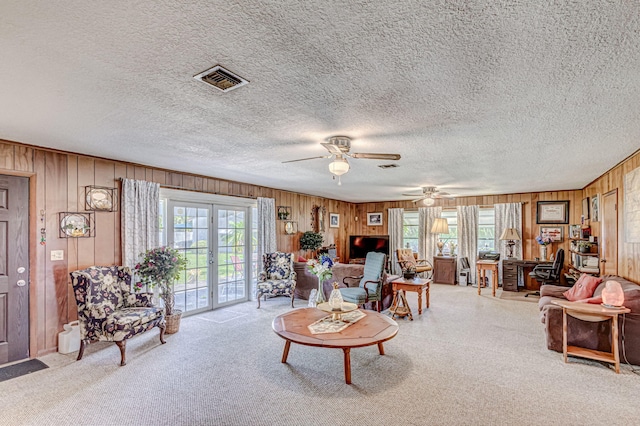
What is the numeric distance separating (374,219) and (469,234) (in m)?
2.76

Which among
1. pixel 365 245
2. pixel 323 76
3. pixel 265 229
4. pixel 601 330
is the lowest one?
pixel 601 330

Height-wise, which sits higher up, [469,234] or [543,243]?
[469,234]

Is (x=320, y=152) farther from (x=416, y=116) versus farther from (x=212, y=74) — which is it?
(x=212, y=74)

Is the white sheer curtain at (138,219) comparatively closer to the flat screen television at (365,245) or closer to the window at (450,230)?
the flat screen television at (365,245)

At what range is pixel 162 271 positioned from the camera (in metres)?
4.19

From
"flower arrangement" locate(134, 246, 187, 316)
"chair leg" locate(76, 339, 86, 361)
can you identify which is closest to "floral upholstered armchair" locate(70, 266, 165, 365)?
"chair leg" locate(76, 339, 86, 361)

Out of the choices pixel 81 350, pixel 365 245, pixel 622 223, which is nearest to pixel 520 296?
pixel 622 223

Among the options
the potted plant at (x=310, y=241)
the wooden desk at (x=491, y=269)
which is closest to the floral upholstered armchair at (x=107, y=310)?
the potted plant at (x=310, y=241)

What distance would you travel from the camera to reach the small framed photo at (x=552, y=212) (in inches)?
289

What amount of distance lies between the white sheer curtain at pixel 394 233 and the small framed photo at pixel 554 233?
11.3 ft

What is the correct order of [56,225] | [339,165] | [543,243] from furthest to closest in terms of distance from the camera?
[543,243] < [56,225] < [339,165]

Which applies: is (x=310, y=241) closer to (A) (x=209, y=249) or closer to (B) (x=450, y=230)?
(A) (x=209, y=249)

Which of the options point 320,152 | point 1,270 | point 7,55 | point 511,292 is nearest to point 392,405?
point 320,152

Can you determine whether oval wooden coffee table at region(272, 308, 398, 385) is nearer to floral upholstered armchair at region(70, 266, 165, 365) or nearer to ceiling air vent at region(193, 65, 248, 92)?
floral upholstered armchair at region(70, 266, 165, 365)
